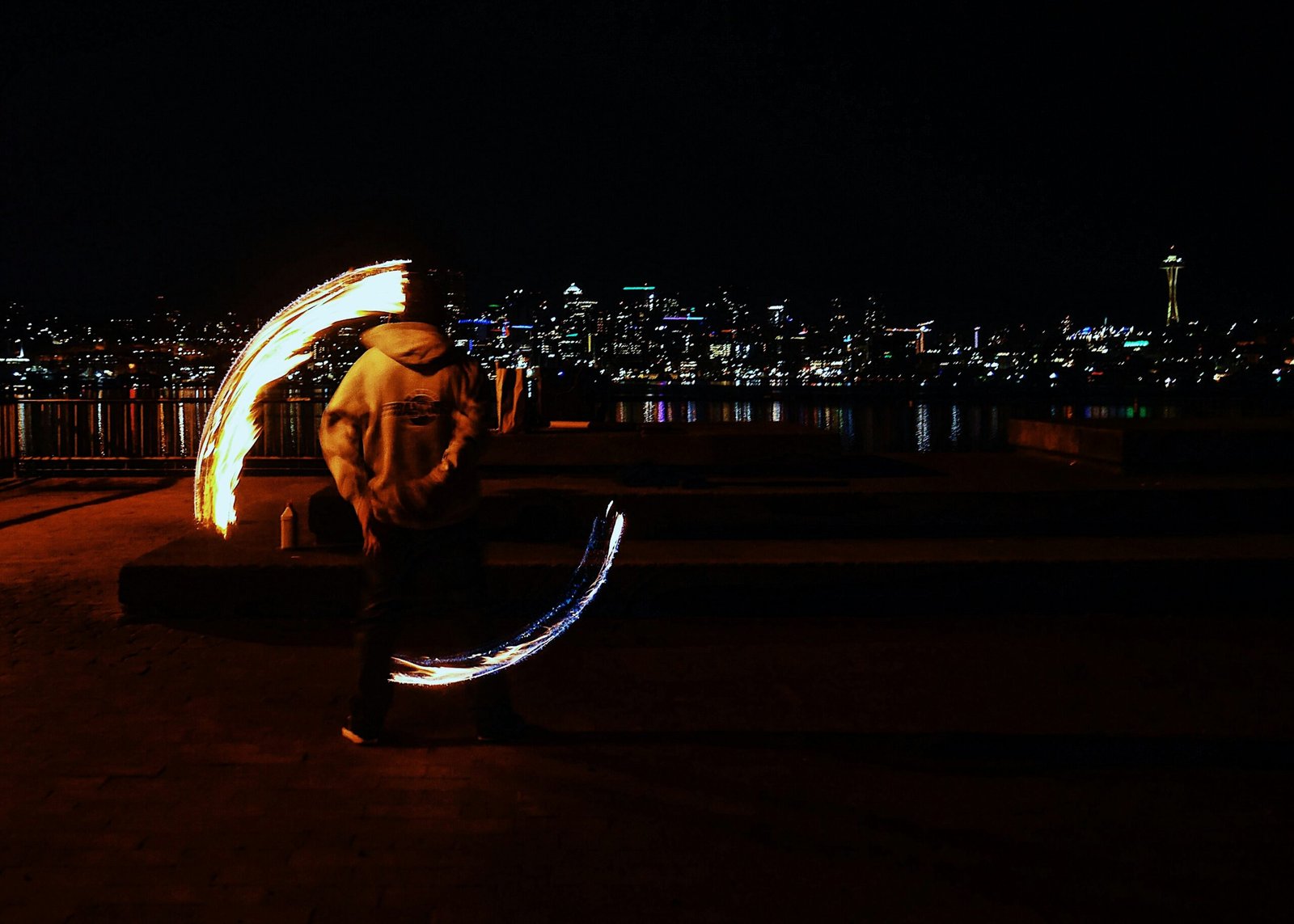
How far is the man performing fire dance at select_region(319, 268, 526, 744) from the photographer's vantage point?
18.5 feet

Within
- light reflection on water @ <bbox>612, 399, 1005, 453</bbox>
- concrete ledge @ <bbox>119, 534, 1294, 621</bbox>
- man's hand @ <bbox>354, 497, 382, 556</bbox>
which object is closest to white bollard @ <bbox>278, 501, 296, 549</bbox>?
concrete ledge @ <bbox>119, 534, 1294, 621</bbox>

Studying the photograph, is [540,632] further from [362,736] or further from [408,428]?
[408,428]

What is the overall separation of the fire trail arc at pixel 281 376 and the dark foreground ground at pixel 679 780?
1.83 ft

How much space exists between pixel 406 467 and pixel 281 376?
527cm

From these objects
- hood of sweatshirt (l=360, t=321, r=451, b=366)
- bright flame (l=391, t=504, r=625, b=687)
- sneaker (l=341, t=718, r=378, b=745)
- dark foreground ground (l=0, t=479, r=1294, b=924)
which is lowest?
dark foreground ground (l=0, t=479, r=1294, b=924)

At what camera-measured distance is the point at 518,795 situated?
5.19 meters

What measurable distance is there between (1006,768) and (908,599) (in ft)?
11.5

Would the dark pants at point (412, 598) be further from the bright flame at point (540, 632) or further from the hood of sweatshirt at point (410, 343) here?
the hood of sweatshirt at point (410, 343)

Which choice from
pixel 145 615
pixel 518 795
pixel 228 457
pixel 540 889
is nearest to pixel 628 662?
pixel 518 795

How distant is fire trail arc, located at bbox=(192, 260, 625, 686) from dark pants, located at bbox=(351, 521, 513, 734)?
2.38 metres

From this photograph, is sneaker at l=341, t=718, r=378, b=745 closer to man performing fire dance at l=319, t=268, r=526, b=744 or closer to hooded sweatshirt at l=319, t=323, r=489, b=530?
man performing fire dance at l=319, t=268, r=526, b=744

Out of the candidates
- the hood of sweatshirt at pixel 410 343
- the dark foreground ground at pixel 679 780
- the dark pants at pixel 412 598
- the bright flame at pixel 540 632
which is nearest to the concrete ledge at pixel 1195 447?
the dark foreground ground at pixel 679 780

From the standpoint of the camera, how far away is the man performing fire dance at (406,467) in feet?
18.5

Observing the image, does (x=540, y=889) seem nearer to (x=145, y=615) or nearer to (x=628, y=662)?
(x=628, y=662)
